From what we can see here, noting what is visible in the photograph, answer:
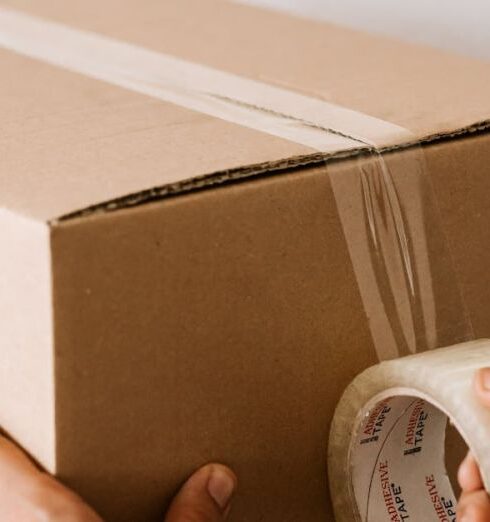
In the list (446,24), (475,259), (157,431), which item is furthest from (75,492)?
(446,24)

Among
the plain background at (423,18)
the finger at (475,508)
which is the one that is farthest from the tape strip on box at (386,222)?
the plain background at (423,18)

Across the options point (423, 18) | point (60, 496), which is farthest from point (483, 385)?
point (423, 18)

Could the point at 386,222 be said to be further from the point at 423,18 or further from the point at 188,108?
the point at 423,18

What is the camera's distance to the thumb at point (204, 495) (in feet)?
1.91

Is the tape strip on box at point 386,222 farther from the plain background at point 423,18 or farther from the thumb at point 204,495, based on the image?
the plain background at point 423,18

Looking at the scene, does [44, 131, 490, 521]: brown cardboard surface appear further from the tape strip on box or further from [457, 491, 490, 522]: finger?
[457, 491, 490, 522]: finger

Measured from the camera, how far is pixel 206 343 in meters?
0.57

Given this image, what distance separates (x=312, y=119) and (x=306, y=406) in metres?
0.19

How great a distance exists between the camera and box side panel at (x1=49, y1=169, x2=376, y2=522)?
54 cm

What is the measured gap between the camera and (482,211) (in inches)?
25.7

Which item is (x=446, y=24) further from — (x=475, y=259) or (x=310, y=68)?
(x=475, y=259)

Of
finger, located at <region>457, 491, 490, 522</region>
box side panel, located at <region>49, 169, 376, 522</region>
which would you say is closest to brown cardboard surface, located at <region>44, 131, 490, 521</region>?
box side panel, located at <region>49, 169, 376, 522</region>

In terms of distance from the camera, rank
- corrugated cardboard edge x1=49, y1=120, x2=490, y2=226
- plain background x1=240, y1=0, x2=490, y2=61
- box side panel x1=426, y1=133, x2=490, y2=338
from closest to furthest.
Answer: corrugated cardboard edge x1=49, y1=120, x2=490, y2=226
box side panel x1=426, y1=133, x2=490, y2=338
plain background x1=240, y1=0, x2=490, y2=61

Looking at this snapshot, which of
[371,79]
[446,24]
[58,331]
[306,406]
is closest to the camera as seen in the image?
[58,331]
